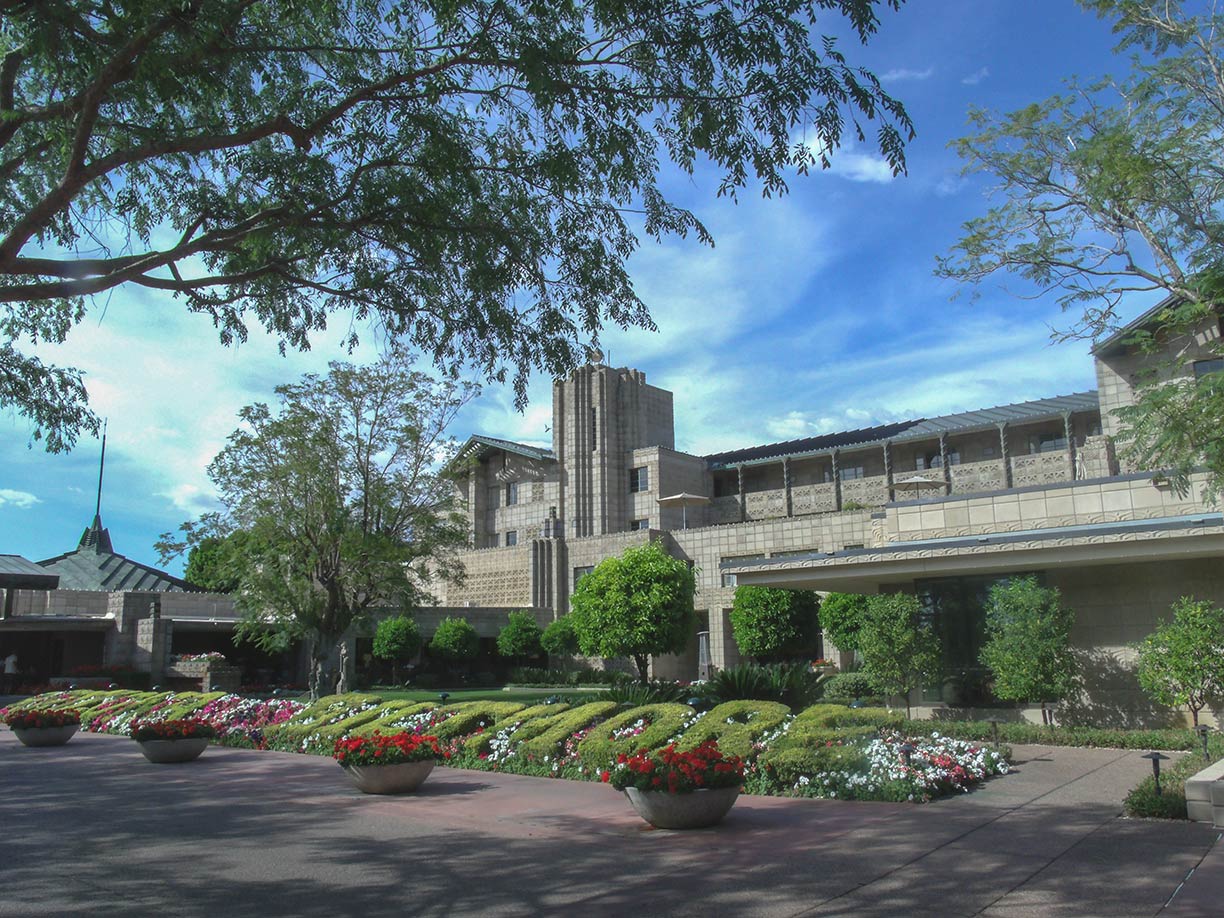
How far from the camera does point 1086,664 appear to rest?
16516mm

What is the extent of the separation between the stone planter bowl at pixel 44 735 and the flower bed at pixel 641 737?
2.09 metres

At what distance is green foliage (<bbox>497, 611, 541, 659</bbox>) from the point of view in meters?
46.2

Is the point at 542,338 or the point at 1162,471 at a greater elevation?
the point at 542,338

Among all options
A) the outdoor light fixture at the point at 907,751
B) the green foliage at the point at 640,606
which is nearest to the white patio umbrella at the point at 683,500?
the green foliage at the point at 640,606

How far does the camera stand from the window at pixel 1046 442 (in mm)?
48344

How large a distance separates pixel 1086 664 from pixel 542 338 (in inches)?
460

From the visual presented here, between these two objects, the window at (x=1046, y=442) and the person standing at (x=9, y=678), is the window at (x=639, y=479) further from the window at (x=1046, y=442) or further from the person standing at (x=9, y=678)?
the person standing at (x=9, y=678)

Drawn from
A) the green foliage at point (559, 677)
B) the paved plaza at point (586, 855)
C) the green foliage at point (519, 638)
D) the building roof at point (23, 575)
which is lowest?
the green foliage at point (559, 677)

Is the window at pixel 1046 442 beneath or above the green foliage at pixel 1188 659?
above

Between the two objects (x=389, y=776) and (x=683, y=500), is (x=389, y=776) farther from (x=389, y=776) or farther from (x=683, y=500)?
(x=683, y=500)

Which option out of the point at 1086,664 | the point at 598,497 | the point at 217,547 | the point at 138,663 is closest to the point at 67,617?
the point at 138,663

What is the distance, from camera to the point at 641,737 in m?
13.9

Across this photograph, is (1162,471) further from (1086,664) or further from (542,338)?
(542,338)

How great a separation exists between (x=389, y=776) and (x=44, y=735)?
10.4 meters
